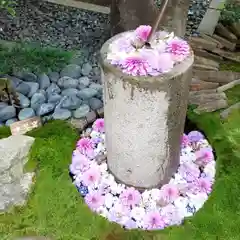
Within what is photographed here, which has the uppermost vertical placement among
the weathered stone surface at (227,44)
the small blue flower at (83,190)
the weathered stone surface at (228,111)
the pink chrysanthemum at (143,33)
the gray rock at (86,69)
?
the pink chrysanthemum at (143,33)

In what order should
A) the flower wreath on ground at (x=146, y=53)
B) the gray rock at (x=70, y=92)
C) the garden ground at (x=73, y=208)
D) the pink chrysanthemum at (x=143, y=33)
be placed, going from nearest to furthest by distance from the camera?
the flower wreath on ground at (x=146, y=53) → the pink chrysanthemum at (x=143, y=33) → the garden ground at (x=73, y=208) → the gray rock at (x=70, y=92)

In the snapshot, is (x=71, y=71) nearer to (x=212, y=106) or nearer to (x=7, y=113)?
(x=7, y=113)

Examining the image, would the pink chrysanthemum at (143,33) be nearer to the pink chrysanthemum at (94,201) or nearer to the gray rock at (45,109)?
the pink chrysanthemum at (94,201)

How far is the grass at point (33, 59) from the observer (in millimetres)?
4492

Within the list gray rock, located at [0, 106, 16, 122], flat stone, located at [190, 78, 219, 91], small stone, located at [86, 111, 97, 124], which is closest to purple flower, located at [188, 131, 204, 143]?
flat stone, located at [190, 78, 219, 91]

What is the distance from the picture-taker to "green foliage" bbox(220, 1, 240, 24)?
5.43 meters

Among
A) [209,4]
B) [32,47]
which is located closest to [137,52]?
[32,47]

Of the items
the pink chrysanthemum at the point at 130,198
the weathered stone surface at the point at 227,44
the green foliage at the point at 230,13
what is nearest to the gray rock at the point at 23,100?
the pink chrysanthemum at the point at 130,198

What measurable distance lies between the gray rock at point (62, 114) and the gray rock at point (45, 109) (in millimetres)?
67

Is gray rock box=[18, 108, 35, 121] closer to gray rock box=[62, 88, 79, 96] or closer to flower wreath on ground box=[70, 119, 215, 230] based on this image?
gray rock box=[62, 88, 79, 96]

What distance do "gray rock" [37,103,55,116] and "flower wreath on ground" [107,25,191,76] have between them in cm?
118

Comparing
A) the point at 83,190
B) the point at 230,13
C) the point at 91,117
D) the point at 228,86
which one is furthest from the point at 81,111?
the point at 230,13

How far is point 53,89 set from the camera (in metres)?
4.30

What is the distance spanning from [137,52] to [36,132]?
130 cm
